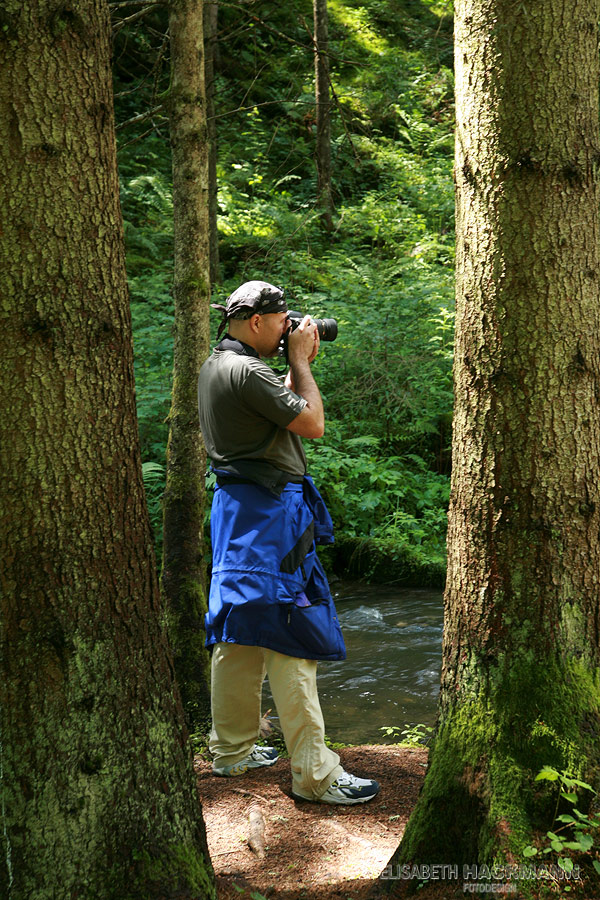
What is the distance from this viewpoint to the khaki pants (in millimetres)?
3283

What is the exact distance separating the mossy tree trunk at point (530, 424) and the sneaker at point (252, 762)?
158 centimetres

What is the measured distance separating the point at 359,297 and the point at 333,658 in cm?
928

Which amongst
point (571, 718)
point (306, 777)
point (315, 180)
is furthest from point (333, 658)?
point (315, 180)

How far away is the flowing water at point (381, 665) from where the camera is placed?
5094 millimetres

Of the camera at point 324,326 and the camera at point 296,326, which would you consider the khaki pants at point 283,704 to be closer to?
the camera at point 296,326

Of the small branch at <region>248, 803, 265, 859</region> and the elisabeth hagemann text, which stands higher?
the elisabeth hagemann text

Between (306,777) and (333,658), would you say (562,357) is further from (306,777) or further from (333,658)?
(306,777)

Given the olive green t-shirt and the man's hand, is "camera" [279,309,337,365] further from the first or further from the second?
the olive green t-shirt

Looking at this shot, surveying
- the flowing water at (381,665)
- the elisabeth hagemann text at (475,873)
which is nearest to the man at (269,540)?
the elisabeth hagemann text at (475,873)

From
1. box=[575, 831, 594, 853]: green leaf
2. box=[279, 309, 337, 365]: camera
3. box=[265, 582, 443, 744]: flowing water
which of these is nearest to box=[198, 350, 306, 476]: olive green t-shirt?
box=[279, 309, 337, 365]: camera

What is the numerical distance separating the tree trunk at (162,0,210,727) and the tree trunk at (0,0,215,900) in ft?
8.37

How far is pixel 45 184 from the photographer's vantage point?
1.97 metres

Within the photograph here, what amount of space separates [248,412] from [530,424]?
1456 mm

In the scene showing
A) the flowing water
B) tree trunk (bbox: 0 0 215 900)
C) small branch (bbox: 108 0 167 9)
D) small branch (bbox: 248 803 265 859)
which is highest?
small branch (bbox: 108 0 167 9)
